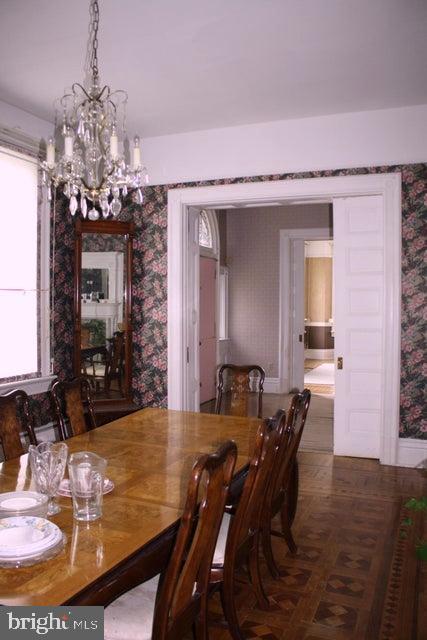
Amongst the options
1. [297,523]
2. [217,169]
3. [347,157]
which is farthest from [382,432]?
[217,169]

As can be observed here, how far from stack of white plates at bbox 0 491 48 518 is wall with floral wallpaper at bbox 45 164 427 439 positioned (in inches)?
128

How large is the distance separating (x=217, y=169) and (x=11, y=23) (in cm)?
236

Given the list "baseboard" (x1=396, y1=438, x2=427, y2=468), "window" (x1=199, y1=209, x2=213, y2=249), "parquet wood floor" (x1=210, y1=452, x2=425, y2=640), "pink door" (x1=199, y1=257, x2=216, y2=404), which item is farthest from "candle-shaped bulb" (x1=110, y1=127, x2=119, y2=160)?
"window" (x1=199, y1=209, x2=213, y2=249)

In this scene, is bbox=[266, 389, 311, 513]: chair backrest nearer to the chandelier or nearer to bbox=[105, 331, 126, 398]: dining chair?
the chandelier

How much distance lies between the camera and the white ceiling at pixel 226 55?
3.00 metres

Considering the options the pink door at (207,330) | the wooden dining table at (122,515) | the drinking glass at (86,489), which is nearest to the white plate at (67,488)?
the wooden dining table at (122,515)

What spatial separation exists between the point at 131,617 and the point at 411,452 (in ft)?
11.8

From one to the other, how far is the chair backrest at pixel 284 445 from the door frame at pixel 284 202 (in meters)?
2.06

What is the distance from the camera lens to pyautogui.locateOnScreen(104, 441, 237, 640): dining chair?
149cm

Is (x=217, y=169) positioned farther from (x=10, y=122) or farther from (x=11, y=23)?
(x=11, y=23)

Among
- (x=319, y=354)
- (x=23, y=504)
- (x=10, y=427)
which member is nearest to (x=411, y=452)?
(x=10, y=427)

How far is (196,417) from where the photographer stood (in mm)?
3396

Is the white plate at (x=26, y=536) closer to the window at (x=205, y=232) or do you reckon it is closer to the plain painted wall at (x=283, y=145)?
the plain painted wall at (x=283, y=145)

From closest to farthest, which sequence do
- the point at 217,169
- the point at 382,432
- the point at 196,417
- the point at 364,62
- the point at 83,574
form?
the point at 83,574 < the point at 196,417 < the point at 364,62 < the point at 382,432 < the point at 217,169
